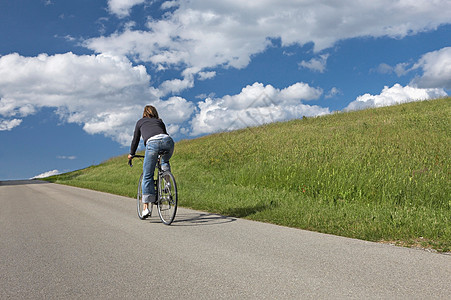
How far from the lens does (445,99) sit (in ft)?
102

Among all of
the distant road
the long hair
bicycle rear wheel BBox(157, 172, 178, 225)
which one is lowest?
the distant road

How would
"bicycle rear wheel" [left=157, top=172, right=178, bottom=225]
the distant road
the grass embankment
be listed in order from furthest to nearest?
"bicycle rear wheel" [left=157, top=172, right=178, bottom=225]
the grass embankment
the distant road

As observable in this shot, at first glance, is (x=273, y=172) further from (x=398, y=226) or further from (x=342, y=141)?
(x=398, y=226)

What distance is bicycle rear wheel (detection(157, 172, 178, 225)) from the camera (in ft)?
22.7

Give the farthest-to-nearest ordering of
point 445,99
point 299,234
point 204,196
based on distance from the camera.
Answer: point 445,99 → point 204,196 → point 299,234

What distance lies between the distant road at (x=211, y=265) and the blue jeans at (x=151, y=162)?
0.87 metres

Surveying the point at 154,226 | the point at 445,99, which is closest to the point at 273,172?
the point at 154,226

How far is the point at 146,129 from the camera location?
23.8 ft

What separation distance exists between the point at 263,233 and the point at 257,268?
6.52 feet

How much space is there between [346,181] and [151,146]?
→ 584cm

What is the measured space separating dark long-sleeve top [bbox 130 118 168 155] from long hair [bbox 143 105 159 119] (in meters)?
0.16

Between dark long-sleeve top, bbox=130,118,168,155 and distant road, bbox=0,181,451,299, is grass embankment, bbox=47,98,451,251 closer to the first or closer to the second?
distant road, bbox=0,181,451,299

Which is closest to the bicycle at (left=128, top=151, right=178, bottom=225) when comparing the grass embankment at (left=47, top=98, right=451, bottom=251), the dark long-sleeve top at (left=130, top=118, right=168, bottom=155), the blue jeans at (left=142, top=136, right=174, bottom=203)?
the blue jeans at (left=142, top=136, right=174, bottom=203)

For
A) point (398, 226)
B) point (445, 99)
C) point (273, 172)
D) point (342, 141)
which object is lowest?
point (398, 226)
